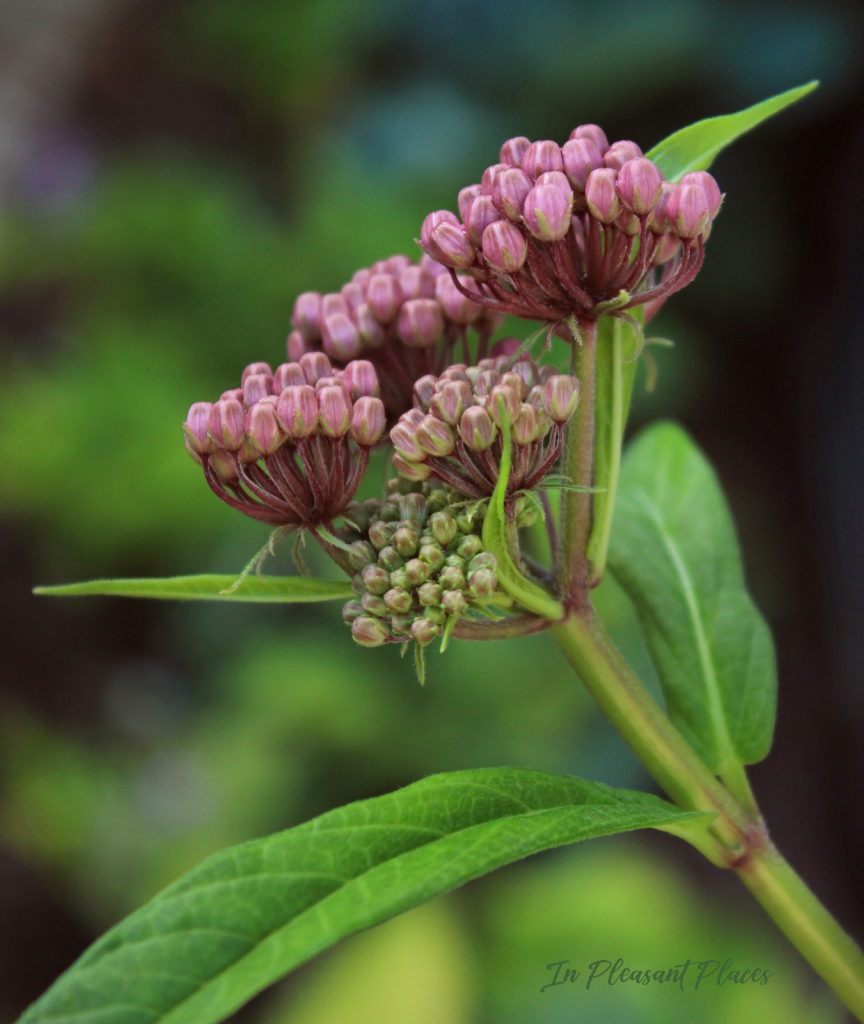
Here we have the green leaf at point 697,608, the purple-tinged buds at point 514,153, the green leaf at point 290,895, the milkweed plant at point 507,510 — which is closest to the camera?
the green leaf at point 290,895

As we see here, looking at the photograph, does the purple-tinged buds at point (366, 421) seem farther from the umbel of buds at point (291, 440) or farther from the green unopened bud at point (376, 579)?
the green unopened bud at point (376, 579)

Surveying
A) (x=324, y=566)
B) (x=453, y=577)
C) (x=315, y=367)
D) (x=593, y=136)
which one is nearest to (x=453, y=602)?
(x=453, y=577)

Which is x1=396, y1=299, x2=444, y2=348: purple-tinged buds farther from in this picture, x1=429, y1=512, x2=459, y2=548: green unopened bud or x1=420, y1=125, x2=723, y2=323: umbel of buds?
x1=429, y1=512, x2=459, y2=548: green unopened bud

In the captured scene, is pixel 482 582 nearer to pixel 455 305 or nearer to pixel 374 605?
pixel 374 605

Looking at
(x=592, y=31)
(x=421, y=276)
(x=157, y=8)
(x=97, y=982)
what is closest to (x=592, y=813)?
(x=97, y=982)

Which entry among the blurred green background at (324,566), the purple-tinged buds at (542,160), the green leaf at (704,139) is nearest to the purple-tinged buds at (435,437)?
the purple-tinged buds at (542,160)

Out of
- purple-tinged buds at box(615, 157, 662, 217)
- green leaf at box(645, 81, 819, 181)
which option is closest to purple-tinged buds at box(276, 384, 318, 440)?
purple-tinged buds at box(615, 157, 662, 217)

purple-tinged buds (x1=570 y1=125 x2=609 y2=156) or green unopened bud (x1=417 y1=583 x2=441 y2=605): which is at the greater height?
purple-tinged buds (x1=570 y1=125 x2=609 y2=156)
